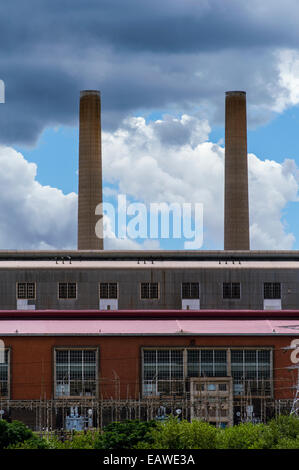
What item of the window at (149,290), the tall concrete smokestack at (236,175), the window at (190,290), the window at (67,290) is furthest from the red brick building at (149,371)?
the tall concrete smokestack at (236,175)

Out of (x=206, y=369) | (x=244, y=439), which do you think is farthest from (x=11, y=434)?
(x=206, y=369)

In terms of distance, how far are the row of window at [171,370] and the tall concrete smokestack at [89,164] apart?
43.7 metres

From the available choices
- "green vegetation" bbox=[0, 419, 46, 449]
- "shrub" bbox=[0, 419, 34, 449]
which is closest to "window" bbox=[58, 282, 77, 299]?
"green vegetation" bbox=[0, 419, 46, 449]

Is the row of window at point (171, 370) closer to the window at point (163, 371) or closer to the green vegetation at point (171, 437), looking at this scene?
the window at point (163, 371)

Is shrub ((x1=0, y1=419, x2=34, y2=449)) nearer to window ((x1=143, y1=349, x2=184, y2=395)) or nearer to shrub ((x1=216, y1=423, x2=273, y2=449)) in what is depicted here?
shrub ((x1=216, y1=423, x2=273, y2=449))

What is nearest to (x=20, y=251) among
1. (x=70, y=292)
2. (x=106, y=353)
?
(x=70, y=292)

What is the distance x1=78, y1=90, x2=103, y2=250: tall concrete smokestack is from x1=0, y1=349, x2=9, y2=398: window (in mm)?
44247

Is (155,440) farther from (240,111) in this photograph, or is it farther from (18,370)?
(240,111)

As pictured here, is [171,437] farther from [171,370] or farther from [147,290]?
[147,290]

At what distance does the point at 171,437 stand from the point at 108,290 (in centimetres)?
3617

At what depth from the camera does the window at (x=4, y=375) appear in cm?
7156

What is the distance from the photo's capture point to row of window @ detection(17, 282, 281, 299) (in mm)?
87062

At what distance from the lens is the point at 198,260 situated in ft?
295
